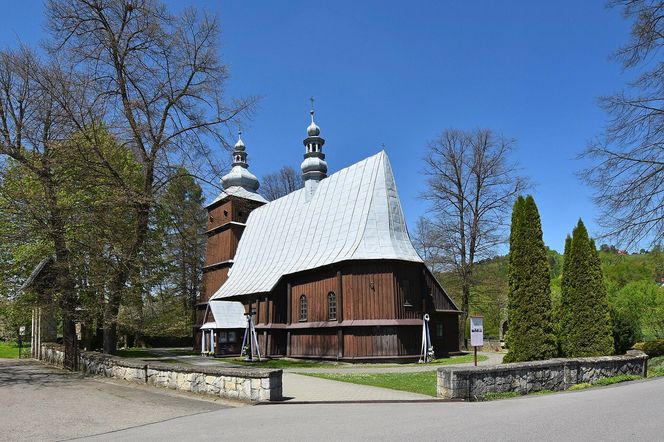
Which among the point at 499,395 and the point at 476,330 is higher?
the point at 476,330

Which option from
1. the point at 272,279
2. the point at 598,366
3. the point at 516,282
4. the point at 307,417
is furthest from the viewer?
the point at 272,279

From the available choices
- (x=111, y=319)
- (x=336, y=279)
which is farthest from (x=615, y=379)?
(x=111, y=319)

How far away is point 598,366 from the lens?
13758mm

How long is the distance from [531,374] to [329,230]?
17307 mm

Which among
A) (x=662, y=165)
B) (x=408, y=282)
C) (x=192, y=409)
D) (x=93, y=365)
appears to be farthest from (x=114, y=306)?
(x=662, y=165)

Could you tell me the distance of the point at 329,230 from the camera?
2861 cm

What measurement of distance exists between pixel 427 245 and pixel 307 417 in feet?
81.3

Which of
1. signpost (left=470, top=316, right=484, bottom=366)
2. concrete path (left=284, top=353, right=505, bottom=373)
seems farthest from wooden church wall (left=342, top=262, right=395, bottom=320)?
signpost (left=470, top=316, right=484, bottom=366)

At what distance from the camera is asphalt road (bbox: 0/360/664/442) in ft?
23.9

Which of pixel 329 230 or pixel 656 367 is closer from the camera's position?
pixel 656 367

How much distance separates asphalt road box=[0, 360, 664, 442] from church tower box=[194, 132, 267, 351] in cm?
2696

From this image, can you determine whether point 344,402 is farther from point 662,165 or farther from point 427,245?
point 427,245

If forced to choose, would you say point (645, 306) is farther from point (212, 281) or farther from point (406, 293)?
point (212, 281)

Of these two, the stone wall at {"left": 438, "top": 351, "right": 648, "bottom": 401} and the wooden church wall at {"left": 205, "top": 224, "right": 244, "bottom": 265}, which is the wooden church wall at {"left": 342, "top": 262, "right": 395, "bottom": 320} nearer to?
the stone wall at {"left": 438, "top": 351, "right": 648, "bottom": 401}
